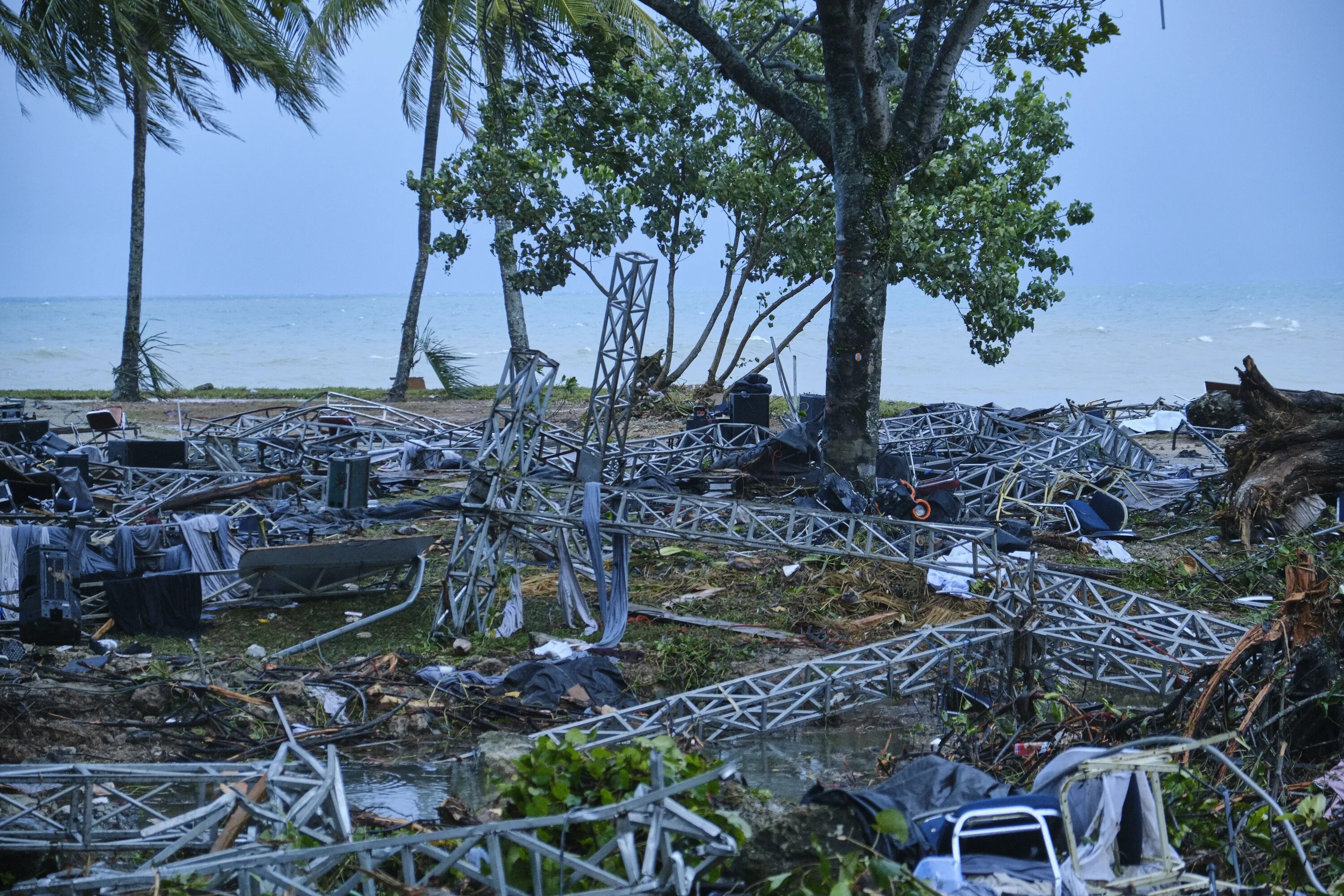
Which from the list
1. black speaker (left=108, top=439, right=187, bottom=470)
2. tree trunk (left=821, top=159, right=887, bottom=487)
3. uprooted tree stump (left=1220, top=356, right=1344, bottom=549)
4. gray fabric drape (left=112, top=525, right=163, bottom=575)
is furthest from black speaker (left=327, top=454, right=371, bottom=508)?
uprooted tree stump (left=1220, top=356, right=1344, bottom=549)

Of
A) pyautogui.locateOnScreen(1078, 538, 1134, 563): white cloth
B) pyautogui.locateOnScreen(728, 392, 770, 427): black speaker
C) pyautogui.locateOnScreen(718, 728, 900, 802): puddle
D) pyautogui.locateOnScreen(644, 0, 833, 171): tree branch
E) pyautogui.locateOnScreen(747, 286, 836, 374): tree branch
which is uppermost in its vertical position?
pyautogui.locateOnScreen(644, 0, 833, 171): tree branch

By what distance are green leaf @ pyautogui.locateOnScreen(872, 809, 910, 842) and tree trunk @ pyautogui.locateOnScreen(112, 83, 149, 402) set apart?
24.8 metres

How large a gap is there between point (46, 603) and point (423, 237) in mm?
19233

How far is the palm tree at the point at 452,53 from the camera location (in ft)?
69.8

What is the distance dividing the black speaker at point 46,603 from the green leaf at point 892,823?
307 inches

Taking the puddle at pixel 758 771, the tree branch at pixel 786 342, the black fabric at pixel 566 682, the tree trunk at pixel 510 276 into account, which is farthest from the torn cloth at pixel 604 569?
the tree trunk at pixel 510 276

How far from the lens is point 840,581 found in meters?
11.4

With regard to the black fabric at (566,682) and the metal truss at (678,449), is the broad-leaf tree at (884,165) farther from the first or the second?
the black fabric at (566,682)

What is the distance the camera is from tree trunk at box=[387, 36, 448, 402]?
25.6 m

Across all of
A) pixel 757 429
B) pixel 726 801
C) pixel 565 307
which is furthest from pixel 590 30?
pixel 565 307

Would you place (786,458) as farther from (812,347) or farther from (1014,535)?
(812,347)

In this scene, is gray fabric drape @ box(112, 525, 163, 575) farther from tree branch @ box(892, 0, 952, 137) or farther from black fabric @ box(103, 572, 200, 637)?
tree branch @ box(892, 0, 952, 137)

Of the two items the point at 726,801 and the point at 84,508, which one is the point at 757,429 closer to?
the point at 84,508

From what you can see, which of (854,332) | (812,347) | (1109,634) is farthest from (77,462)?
(812,347)
